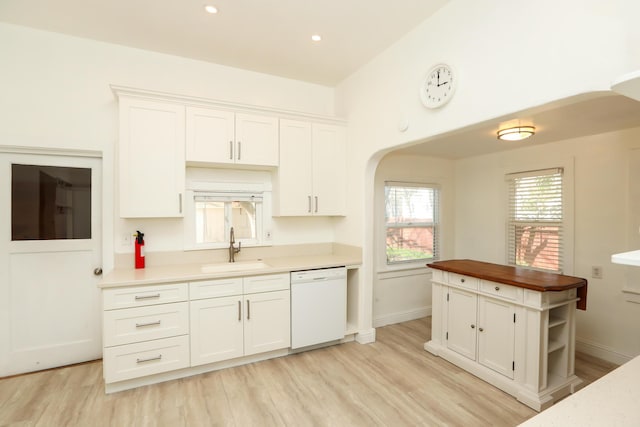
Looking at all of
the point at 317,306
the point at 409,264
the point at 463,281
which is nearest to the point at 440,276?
the point at 463,281

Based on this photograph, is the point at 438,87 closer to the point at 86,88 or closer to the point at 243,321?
the point at 243,321

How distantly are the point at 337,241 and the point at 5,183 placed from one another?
3273 millimetres

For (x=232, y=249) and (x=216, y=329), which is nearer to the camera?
(x=216, y=329)

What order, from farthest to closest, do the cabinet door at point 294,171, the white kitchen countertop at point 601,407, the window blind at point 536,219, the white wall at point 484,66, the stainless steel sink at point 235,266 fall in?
the window blind at point 536,219, the cabinet door at point 294,171, the stainless steel sink at point 235,266, the white wall at point 484,66, the white kitchen countertop at point 601,407

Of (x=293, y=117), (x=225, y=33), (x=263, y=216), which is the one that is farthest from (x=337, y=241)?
(x=225, y=33)

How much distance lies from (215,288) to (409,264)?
2760mm

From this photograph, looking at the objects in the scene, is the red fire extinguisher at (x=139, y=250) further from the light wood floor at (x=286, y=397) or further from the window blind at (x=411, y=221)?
the window blind at (x=411, y=221)

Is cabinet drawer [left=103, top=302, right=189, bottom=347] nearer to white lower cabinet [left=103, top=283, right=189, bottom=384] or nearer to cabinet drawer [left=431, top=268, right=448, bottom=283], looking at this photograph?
white lower cabinet [left=103, top=283, right=189, bottom=384]

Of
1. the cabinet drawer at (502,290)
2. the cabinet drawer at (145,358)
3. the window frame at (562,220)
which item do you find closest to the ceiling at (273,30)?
the window frame at (562,220)

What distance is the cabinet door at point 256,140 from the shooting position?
3096mm

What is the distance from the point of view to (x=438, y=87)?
2402mm

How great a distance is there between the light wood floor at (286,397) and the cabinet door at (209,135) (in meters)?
2.03

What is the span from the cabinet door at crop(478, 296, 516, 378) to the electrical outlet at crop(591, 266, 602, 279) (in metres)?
1.62

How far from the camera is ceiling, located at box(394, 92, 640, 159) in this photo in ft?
7.12
